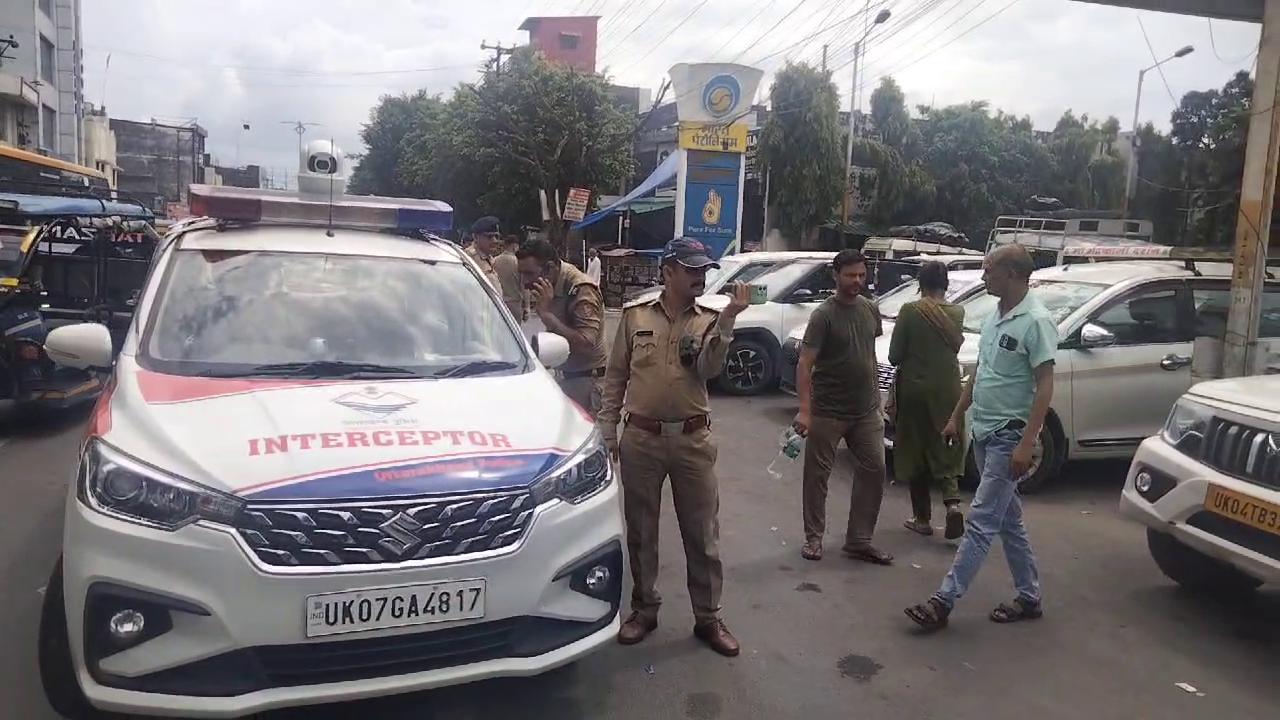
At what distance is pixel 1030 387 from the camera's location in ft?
14.1

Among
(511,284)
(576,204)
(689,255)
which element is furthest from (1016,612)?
(576,204)

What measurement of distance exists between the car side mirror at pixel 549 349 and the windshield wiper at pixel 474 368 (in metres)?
0.31

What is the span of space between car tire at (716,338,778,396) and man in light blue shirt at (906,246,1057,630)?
6.40m

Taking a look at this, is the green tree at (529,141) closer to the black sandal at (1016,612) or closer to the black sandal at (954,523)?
the black sandal at (954,523)

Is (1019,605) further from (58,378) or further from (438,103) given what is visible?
(438,103)

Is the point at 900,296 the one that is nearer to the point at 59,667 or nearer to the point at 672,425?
the point at 672,425

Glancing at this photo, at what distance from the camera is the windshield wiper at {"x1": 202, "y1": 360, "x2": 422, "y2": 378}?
354cm

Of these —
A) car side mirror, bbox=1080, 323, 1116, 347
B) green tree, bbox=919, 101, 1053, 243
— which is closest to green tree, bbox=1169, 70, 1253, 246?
green tree, bbox=919, 101, 1053, 243

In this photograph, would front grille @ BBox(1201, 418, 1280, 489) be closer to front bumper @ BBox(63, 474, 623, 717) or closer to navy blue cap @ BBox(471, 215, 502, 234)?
front bumper @ BBox(63, 474, 623, 717)

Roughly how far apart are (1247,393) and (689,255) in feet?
9.32

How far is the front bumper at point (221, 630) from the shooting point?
2.69 meters

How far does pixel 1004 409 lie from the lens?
170 inches

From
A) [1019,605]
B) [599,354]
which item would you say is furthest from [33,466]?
[1019,605]

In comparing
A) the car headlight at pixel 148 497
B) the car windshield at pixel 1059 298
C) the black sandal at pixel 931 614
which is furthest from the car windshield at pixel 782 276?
the car headlight at pixel 148 497
